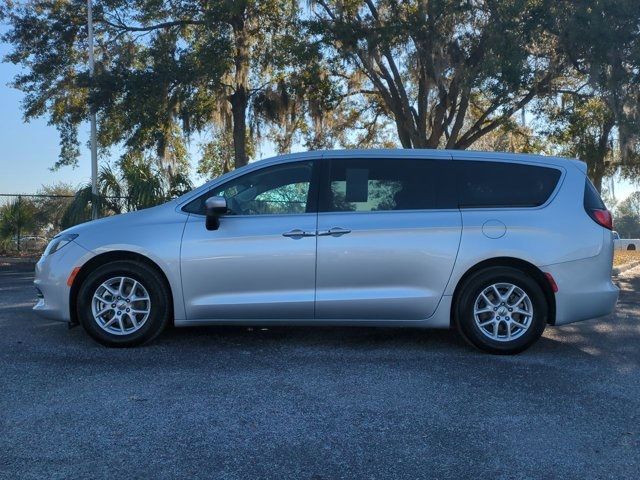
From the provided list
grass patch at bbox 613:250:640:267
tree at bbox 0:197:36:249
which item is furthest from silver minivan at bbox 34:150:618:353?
tree at bbox 0:197:36:249

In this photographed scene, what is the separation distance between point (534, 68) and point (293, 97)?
677 cm

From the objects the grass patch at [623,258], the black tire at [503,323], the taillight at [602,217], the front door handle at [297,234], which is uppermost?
the taillight at [602,217]

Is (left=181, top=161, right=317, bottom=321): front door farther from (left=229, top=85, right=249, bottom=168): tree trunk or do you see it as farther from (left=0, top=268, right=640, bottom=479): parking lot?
(left=229, top=85, right=249, bottom=168): tree trunk

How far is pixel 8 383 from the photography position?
16.3 feet

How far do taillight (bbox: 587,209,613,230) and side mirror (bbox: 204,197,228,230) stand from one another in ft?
10.9

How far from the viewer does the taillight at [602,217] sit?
6266 mm

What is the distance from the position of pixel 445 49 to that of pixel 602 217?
1192 centimetres

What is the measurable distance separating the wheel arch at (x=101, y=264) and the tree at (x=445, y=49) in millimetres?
11946

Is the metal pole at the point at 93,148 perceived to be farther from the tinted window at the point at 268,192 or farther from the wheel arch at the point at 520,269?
the wheel arch at the point at 520,269

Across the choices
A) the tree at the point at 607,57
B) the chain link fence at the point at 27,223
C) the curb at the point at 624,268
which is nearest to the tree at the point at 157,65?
the chain link fence at the point at 27,223

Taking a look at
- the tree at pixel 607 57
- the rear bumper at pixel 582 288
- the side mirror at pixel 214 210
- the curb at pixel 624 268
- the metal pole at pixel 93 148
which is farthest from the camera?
the metal pole at pixel 93 148

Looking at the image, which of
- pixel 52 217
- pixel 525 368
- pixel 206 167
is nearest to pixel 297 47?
pixel 52 217

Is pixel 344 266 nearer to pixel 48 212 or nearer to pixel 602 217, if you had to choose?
pixel 602 217

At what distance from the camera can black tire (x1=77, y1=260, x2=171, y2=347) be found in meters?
6.09
